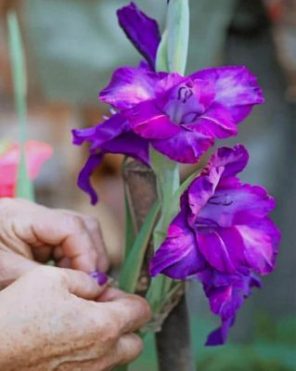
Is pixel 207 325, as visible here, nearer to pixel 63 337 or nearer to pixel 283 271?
pixel 63 337

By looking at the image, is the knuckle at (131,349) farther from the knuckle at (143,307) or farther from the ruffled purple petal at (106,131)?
the ruffled purple petal at (106,131)

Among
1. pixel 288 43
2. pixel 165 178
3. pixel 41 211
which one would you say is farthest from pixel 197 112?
pixel 288 43

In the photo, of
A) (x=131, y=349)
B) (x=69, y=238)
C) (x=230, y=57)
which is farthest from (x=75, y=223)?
(x=230, y=57)

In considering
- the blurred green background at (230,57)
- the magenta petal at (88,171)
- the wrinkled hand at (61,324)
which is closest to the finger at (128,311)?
the wrinkled hand at (61,324)

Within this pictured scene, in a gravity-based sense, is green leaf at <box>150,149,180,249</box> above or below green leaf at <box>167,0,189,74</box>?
below

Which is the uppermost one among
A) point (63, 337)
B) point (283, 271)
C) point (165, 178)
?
point (165, 178)

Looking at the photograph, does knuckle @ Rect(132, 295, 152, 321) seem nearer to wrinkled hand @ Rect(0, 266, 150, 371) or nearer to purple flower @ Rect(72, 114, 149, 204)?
wrinkled hand @ Rect(0, 266, 150, 371)

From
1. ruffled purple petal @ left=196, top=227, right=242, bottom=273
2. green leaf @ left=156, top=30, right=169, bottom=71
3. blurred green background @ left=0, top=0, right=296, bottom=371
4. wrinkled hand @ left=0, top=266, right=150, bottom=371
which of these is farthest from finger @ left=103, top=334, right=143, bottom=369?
blurred green background @ left=0, top=0, right=296, bottom=371
